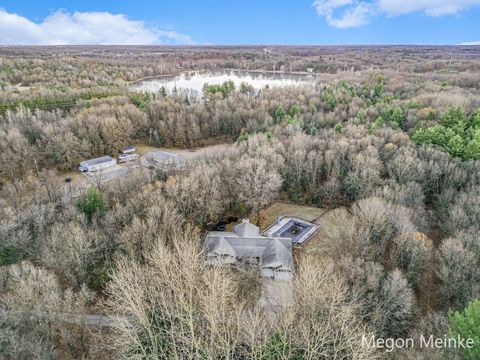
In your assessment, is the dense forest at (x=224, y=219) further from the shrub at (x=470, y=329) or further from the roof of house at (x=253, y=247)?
the roof of house at (x=253, y=247)

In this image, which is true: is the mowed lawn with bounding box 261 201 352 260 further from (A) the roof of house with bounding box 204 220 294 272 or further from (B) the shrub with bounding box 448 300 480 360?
(B) the shrub with bounding box 448 300 480 360

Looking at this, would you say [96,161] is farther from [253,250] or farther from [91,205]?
[253,250]

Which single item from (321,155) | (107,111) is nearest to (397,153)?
(321,155)

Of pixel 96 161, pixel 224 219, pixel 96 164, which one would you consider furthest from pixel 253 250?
pixel 96 161

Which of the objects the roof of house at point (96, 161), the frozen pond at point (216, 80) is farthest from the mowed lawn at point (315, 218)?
the frozen pond at point (216, 80)

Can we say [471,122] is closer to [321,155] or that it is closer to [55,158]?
[321,155]

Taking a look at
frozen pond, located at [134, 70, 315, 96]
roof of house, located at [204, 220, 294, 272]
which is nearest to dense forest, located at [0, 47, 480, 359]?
roof of house, located at [204, 220, 294, 272]
